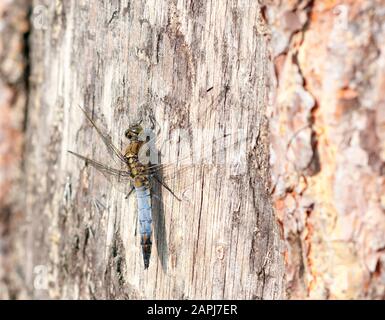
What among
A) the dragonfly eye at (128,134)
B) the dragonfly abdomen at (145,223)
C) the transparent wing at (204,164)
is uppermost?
the dragonfly eye at (128,134)

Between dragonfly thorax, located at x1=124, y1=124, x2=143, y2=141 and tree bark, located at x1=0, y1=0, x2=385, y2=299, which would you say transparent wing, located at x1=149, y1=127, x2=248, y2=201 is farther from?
dragonfly thorax, located at x1=124, y1=124, x2=143, y2=141

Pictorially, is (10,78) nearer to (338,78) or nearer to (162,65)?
(162,65)

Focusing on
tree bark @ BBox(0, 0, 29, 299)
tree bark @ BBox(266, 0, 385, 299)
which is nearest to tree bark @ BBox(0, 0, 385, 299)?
tree bark @ BBox(266, 0, 385, 299)

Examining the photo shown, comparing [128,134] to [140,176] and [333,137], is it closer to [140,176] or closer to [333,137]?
[140,176]

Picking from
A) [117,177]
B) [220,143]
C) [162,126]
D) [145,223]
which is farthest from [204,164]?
[117,177]

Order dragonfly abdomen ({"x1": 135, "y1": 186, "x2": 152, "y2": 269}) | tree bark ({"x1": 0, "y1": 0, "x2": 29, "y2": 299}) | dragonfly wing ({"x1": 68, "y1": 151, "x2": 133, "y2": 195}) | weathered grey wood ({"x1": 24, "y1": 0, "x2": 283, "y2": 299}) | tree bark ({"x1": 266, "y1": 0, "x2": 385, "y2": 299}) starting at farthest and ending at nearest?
tree bark ({"x1": 0, "y1": 0, "x2": 29, "y2": 299}) → dragonfly wing ({"x1": 68, "y1": 151, "x2": 133, "y2": 195}) → dragonfly abdomen ({"x1": 135, "y1": 186, "x2": 152, "y2": 269}) → weathered grey wood ({"x1": 24, "y1": 0, "x2": 283, "y2": 299}) → tree bark ({"x1": 266, "y1": 0, "x2": 385, "y2": 299})

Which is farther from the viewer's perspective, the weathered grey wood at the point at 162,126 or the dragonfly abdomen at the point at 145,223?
the dragonfly abdomen at the point at 145,223

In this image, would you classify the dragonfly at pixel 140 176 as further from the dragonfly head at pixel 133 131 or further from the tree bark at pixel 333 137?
the tree bark at pixel 333 137

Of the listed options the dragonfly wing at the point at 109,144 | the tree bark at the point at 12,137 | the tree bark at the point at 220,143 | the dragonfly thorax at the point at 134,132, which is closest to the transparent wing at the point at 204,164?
the tree bark at the point at 220,143
